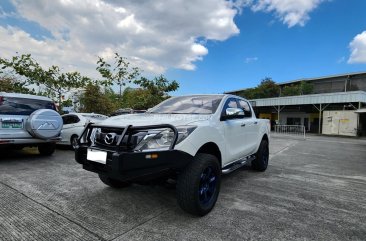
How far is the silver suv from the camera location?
5908 millimetres

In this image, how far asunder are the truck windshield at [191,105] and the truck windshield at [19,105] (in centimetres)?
380

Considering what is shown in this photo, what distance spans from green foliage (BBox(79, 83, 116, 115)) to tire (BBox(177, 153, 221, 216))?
14.1 metres

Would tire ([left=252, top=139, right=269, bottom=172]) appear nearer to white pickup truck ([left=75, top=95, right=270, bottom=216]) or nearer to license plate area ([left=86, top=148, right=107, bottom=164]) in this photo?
white pickup truck ([left=75, top=95, right=270, bottom=216])

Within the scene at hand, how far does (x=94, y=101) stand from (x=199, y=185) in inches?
573

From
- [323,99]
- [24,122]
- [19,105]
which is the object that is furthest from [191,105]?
[323,99]

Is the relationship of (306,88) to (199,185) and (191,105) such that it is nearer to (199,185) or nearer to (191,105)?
(191,105)

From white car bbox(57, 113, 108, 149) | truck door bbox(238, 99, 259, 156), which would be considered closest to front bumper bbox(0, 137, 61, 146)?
white car bbox(57, 113, 108, 149)

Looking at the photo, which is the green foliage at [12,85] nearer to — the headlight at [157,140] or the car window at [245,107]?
the car window at [245,107]

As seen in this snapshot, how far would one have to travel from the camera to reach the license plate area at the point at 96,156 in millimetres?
2977

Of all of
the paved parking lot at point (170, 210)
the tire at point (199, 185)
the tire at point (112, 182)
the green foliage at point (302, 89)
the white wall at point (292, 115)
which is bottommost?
the paved parking lot at point (170, 210)

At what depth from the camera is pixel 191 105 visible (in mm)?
4371

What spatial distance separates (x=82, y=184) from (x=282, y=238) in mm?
3348

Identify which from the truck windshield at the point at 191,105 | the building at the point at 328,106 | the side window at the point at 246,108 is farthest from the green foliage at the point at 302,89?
the truck windshield at the point at 191,105

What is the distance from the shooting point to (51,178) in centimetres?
492
